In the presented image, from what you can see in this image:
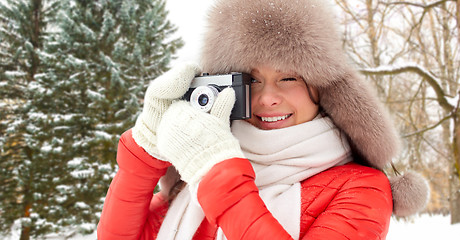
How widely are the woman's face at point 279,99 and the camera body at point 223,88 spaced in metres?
0.08

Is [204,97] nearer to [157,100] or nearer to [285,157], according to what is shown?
[157,100]

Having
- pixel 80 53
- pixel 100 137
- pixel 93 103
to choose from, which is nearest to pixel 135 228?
pixel 100 137

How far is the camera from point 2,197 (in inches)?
276

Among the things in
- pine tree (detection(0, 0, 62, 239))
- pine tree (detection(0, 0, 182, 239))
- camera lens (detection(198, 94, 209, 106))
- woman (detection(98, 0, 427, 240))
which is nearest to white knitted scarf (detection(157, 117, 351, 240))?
woman (detection(98, 0, 427, 240))

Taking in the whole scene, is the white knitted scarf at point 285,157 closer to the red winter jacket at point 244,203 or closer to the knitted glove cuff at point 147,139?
the red winter jacket at point 244,203

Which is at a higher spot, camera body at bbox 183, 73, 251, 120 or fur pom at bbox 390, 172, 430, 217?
camera body at bbox 183, 73, 251, 120

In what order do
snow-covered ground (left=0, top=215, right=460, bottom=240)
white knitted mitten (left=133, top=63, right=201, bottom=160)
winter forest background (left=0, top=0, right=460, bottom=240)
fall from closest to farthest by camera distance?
white knitted mitten (left=133, top=63, right=201, bottom=160) → snow-covered ground (left=0, top=215, right=460, bottom=240) → winter forest background (left=0, top=0, right=460, bottom=240)

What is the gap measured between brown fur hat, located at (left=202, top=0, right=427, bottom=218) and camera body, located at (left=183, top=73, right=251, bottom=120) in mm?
109

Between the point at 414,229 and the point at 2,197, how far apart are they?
9.66 meters

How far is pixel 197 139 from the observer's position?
918 mm

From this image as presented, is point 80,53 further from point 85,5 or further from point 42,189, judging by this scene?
point 42,189

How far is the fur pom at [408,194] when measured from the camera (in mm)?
1091

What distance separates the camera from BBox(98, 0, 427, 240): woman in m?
0.96

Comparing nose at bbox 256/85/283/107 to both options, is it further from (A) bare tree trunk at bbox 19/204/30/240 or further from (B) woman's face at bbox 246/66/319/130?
(A) bare tree trunk at bbox 19/204/30/240
